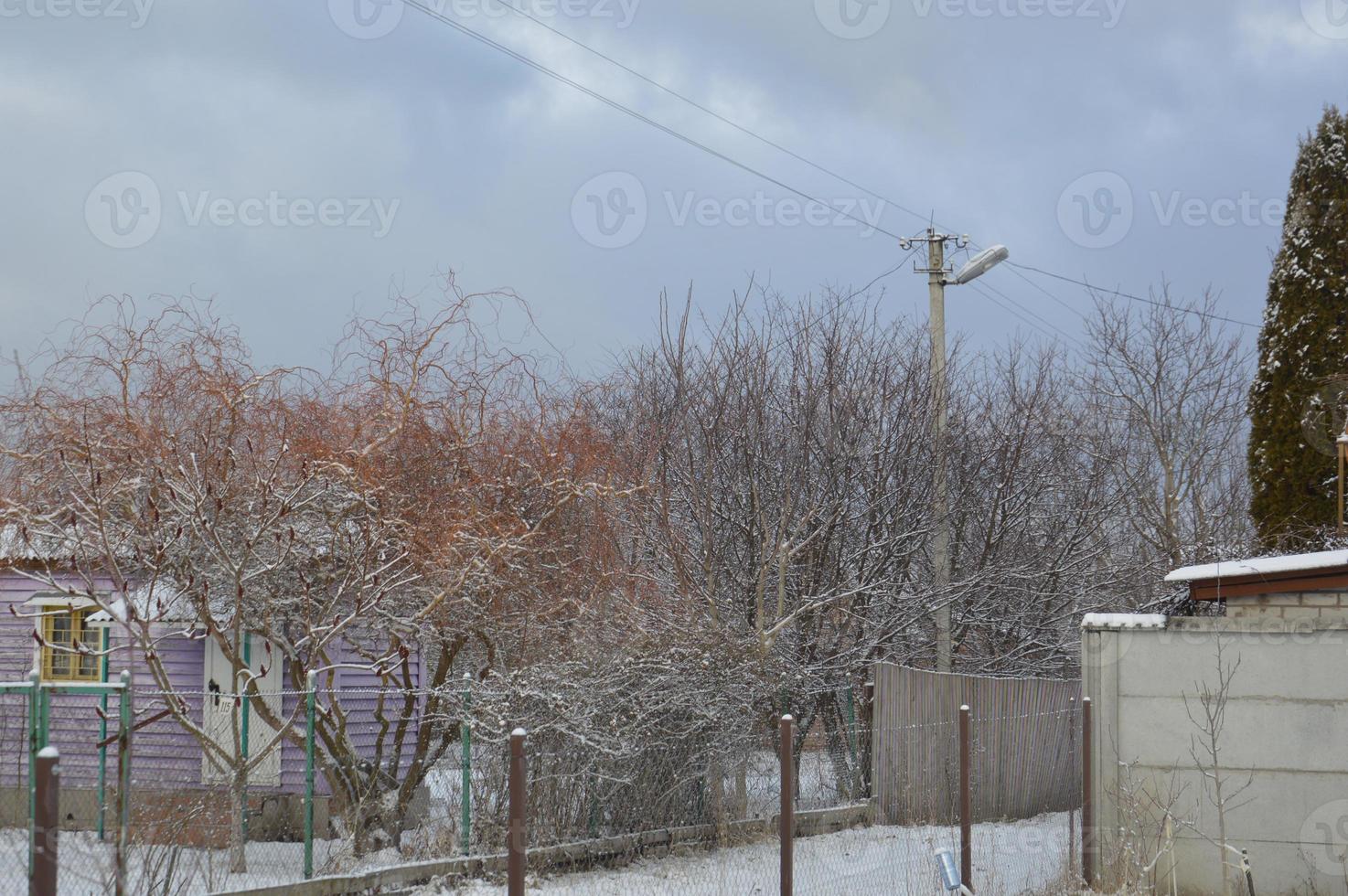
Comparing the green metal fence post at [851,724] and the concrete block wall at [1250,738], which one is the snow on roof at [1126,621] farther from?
the green metal fence post at [851,724]

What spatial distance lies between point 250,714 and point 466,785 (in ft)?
12.4

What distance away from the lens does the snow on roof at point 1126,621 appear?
9633mm

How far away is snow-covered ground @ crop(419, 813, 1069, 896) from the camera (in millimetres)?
8789

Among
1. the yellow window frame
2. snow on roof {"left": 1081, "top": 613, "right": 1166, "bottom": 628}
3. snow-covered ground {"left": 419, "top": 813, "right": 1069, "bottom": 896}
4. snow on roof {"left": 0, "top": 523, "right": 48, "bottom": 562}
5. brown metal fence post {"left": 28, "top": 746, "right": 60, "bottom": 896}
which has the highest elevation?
snow on roof {"left": 0, "top": 523, "right": 48, "bottom": 562}

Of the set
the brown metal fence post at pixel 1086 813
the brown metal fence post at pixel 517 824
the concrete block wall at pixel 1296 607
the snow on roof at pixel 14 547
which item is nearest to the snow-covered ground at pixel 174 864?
the brown metal fence post at pixel 517 824

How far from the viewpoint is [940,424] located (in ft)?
46.4

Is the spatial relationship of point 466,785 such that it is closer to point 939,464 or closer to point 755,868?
point 755,868

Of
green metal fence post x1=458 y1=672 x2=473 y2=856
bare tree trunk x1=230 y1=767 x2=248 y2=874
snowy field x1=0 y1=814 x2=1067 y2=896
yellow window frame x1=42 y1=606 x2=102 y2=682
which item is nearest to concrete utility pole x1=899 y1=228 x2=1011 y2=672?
snowy field x1=0 y1=814 x2=1067 y2=896

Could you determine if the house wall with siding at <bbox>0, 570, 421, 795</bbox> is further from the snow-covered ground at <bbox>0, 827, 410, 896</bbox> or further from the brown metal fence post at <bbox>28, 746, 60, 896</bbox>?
the brown metal fence post at <bbox>28, 746, 60, 896</bbox>

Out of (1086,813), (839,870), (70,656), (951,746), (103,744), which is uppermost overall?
(103,744)

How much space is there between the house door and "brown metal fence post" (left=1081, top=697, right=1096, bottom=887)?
6.75 meters

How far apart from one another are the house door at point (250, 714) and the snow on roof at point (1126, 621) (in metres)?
6.88

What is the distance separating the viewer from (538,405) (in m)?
11.6

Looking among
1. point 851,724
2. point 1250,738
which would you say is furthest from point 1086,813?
point 851,724
